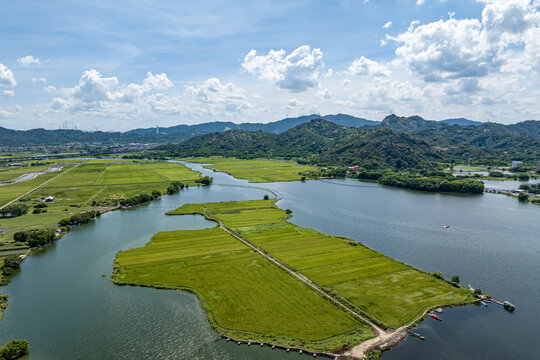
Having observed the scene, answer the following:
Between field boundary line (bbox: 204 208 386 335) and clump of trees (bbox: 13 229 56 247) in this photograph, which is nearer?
field boundary line (bbox: 204 208 386 335)

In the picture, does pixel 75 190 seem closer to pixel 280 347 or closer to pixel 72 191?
pixel 72 191

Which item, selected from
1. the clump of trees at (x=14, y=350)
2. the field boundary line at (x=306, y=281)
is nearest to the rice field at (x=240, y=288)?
the field boundary line at (x=306, y=281)

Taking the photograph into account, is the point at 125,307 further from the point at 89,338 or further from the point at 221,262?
the point at 221,262

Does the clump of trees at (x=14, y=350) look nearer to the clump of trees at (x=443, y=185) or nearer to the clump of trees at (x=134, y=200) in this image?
the clump of trees at (x=134, y=200)

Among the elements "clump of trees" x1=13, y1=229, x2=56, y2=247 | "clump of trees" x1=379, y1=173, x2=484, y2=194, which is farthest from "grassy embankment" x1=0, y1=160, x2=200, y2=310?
"clump of trees" x1=379, y1=173, x2=484, y2=194

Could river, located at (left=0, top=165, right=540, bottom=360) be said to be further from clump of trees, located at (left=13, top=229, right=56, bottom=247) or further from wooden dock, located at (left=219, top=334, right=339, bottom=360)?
A: clump of trees, located at (left=13, top=229, right=56, bottom=247)

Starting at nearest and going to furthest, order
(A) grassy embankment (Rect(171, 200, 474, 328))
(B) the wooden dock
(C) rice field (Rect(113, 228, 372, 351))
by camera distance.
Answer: (B) the wooden dock, (C) rice field (Rect(113, 228, 372, 351)), (A) grassy embankment (Rect(171, 200, 474, 328))

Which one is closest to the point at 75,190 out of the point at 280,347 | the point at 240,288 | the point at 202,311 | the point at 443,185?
the point at 240,288
